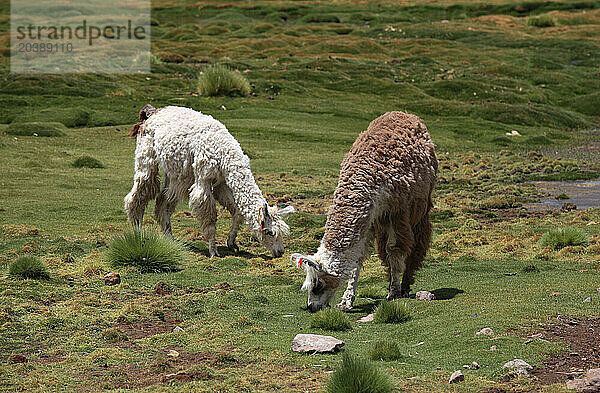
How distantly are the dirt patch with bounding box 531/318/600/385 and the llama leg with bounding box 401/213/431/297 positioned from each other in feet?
10.8

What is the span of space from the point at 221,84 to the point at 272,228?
2839cm

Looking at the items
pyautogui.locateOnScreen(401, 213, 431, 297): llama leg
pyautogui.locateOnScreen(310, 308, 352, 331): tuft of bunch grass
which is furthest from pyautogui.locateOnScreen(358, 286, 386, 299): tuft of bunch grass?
pyautogui.locateOnScreen(310, 308, 352, 331): tuft of bunch grass

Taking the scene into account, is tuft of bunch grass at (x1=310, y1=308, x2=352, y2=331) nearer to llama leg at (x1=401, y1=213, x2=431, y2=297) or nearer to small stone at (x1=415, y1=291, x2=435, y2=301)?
small stone at (x1=415, y1=291, x2=435, y2=301)

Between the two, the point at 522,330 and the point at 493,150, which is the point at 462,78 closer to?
the point at 493,150

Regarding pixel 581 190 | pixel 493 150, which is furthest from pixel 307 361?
pixel 493 150

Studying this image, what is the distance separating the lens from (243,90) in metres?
43.5

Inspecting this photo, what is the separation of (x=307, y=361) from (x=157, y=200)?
940cm

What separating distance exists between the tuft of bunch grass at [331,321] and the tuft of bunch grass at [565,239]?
7.07 m

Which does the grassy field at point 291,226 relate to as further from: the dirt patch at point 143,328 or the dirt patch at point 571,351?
the dirt patch at point 571,351

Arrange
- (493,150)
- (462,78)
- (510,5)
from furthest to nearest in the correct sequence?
(510,5) < (462,78) < (493,150)

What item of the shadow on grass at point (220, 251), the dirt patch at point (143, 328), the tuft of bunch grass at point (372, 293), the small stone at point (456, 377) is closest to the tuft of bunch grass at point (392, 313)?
the tuft of bunch grass at point (372, 293)

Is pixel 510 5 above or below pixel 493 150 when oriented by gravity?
above

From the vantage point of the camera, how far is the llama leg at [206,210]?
16.1m

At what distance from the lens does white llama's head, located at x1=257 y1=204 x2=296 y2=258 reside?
50.4ft
